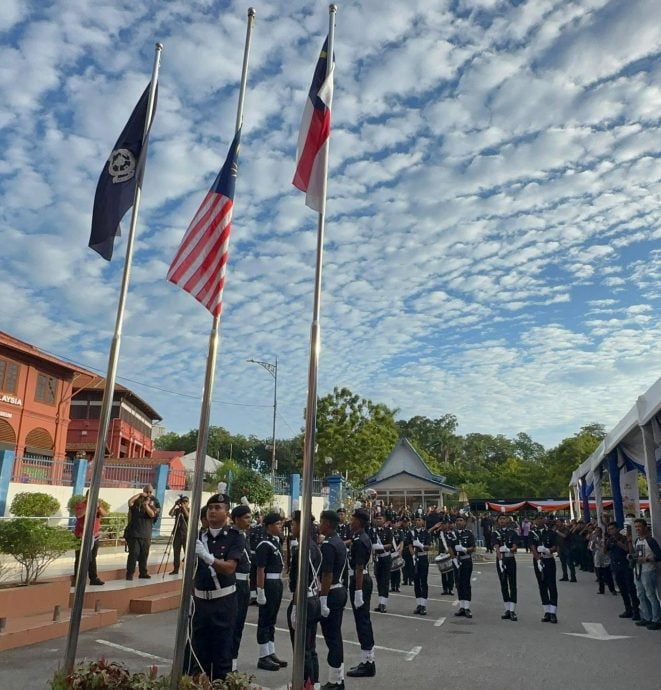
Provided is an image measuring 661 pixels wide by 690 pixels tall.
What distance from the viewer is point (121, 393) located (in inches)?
1875

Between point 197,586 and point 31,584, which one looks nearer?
point 197,586

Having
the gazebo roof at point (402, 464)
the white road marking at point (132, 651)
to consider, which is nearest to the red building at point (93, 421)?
the gazebo roof at point (402, 464)

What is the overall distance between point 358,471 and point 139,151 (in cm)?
4115

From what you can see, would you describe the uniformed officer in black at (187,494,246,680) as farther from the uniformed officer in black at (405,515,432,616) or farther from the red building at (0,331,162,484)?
the red building at (0,331,162,484)

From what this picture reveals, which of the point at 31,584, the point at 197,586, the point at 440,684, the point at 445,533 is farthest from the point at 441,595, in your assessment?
the point at 197,586

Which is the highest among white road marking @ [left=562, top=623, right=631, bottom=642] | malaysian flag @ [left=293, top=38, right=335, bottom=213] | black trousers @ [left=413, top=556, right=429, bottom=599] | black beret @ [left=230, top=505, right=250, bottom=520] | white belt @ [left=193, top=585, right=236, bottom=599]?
malaysian flag @ [left=293, top=38, right=335, bottom=213]

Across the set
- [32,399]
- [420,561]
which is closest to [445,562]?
[420,561]

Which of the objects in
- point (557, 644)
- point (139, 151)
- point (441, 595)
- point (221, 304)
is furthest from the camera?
point (441, 595)

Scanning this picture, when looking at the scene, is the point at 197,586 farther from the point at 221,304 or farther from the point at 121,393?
the point at 121,393

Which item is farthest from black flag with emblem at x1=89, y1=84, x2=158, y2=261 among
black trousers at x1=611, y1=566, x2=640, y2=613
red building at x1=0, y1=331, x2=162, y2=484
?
red building at x1=0, y1=331, x2=162, y2=484

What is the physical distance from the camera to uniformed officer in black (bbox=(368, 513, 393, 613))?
13.6m

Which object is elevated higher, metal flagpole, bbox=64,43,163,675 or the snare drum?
metal flagpole, bbox=64,43,163,675

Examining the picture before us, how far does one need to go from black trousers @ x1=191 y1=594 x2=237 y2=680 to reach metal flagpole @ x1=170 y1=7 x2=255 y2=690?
1.08 feet

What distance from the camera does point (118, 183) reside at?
7664mm
